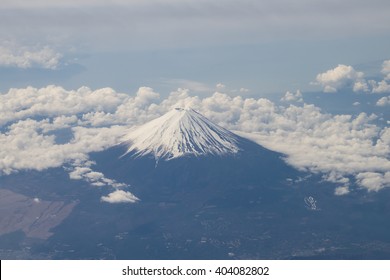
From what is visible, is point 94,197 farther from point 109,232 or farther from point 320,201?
point 320,201

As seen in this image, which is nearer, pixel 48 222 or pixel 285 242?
pixel 285 242

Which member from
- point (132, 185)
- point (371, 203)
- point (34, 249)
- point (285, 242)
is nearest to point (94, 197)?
point (132, 185)

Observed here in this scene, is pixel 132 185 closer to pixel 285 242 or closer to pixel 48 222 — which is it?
pixel 48 222

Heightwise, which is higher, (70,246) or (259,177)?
(259,177)

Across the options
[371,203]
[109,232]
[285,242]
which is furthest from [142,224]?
[371,203]

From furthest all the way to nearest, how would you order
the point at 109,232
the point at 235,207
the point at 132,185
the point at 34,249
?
the point at 132,185 → the point at 235,207 → the point at 109,232 → the point at 34,249

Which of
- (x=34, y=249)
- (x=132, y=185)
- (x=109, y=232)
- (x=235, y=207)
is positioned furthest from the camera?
(x=132, y=185)
